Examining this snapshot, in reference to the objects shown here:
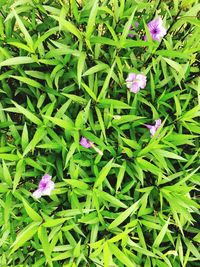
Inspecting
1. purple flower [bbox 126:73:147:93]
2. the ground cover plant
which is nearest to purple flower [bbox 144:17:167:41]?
the ground cover plant

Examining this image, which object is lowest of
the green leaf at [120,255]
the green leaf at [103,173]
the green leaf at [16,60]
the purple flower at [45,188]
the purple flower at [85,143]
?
the green leaf at [120,255]

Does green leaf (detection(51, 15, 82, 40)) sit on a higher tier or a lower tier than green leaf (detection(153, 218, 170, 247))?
higher

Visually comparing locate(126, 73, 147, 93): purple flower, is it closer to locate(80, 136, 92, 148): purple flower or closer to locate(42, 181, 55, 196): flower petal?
locate(80, 136, 92, 148): purple flower

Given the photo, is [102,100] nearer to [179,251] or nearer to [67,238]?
[67,238]

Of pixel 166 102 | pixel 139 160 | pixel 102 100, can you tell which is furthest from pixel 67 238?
pixel 166 102

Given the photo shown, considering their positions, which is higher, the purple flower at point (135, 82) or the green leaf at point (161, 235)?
the purple flower at point (135, 82)

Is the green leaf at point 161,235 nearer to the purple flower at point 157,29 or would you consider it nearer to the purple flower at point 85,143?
the purple flower at point 85,143

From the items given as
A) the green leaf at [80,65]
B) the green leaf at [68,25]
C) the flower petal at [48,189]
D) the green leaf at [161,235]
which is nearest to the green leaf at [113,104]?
the green leaf at [80,65]
